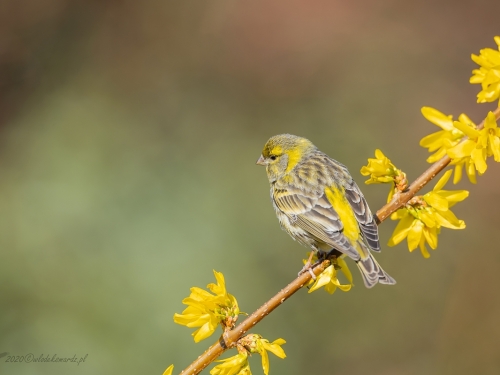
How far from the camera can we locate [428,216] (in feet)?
10.4

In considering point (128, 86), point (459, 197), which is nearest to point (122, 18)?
point (128, 86)

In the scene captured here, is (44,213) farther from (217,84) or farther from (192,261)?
(217,84)

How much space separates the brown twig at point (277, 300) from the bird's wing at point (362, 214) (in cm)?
38

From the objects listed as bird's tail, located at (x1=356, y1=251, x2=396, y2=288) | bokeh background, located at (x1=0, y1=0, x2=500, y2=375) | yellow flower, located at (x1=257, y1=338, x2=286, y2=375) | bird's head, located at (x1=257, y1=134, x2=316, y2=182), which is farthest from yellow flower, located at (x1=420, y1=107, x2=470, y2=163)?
bokeh background, located at (x1=0, y1=0, x2=500, y2=375)

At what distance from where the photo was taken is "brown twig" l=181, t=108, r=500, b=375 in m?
2.79

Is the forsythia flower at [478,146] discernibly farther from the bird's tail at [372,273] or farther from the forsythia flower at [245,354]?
the forsythia flower at [245,354]

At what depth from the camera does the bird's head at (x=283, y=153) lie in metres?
4.95

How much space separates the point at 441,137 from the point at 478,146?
1.02ft

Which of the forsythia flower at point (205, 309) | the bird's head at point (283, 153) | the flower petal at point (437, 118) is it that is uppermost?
the bird's head at point (283, 153)

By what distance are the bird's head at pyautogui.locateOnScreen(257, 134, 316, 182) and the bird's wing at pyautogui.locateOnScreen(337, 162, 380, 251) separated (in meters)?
0.56

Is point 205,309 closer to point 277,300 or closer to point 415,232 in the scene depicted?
point 277,300

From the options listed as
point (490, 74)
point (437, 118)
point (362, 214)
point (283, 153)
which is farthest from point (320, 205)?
point (490, 74)

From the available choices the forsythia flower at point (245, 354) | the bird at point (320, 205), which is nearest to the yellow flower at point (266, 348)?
the forsythia flower at point (245, 354)

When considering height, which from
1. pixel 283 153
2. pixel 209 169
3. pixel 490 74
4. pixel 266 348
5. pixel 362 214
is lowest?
pixel 266 348
